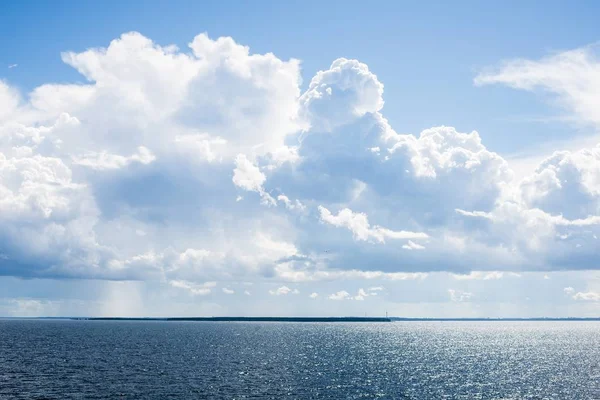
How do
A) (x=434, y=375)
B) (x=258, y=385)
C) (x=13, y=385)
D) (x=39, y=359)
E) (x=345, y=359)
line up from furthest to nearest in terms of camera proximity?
(x=345, y=359) < (x=39, y=359) < (x=434, y=375) < (x=258, y=385) < (x=13, y=385)

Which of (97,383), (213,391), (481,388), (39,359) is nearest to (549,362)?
(481,388)

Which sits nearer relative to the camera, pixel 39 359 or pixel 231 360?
pixel 39 359

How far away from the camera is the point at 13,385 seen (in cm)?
9731

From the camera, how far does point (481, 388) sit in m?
111

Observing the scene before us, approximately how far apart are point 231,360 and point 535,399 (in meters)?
82.8

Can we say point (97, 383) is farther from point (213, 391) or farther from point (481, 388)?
point (481, 388)

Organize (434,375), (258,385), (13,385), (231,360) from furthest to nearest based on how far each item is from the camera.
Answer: (231,360)
(434,375)
(258,385)
(13,385)

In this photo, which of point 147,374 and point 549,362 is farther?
point 549,362

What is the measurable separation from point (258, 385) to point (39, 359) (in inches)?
2697

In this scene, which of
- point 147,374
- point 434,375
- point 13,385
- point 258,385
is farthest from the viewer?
point 434,375

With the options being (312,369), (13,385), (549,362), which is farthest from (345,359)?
(13,385)

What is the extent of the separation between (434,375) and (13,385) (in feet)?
291

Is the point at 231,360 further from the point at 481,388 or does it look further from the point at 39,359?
the point at 481,388

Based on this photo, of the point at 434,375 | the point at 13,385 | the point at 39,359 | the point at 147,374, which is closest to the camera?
the point at 13,385
